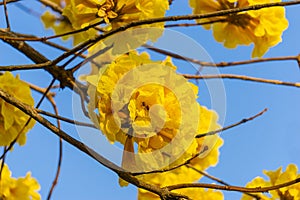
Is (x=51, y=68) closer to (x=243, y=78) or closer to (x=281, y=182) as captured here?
(x=243, y=78)

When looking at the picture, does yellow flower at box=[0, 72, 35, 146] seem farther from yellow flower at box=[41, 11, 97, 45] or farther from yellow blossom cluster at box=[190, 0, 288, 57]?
yellow blossom cluster at box=[190, 0, 288, 57]

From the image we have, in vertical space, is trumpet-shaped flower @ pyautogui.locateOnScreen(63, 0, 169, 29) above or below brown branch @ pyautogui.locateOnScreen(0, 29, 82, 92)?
above

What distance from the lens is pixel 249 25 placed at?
1354mm

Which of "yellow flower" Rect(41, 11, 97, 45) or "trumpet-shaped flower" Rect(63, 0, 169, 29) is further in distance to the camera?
"yellow flower" Rect(41, 11, 97, 45)

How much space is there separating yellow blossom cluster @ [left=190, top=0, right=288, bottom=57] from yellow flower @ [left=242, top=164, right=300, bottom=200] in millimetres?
347

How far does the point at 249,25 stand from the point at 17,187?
1000mm

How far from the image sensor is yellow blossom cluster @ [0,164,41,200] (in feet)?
5.50

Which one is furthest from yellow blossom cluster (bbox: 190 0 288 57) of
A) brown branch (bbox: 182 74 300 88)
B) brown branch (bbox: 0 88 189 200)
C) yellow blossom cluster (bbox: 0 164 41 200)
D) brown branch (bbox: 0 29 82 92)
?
yellow blossom cluster (bbox: 0 164 41 200)

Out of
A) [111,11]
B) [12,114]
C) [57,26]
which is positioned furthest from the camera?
[57,26]

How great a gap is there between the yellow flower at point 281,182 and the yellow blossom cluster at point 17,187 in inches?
31.3

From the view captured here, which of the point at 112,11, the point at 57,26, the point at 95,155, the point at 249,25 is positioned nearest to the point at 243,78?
the point at 249,25

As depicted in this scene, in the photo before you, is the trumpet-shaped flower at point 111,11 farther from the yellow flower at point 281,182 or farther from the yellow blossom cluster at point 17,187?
the yellow blossom cluster at point 17,187

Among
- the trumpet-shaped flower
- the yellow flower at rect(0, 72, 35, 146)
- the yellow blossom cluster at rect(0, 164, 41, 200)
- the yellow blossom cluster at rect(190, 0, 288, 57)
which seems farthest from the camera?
the yellow blossom cluster at rect(0, 164, 41, 200)

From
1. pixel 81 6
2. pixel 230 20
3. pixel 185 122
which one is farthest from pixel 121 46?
pixel 230 20
